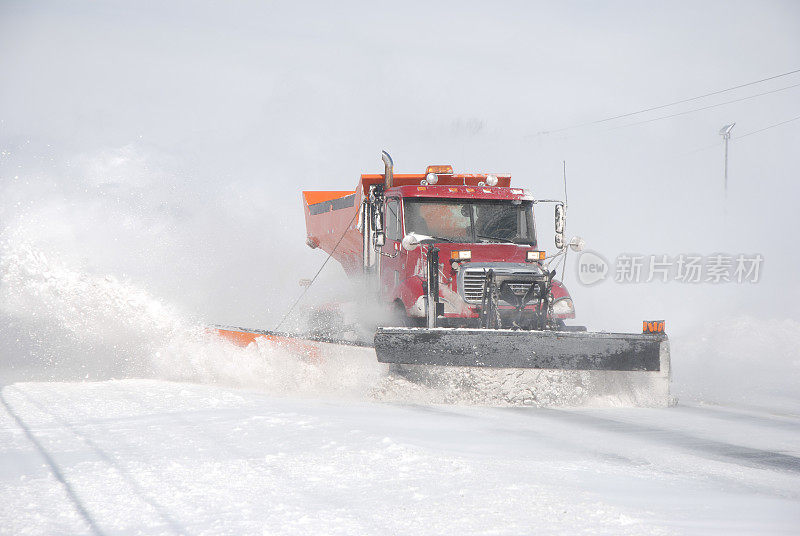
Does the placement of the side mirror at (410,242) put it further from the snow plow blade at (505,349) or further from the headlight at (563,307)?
the headlight at (563,307)

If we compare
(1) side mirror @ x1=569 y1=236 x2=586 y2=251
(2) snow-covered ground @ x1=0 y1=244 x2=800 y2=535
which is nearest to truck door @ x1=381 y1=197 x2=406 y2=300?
(2) snow-covered ground @ x1=0 y1=244 x2=800 y2=535

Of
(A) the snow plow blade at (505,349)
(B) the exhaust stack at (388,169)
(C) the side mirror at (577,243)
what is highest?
(B) the exhaust stack at (388,169)

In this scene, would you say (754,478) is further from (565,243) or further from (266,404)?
(565,243)

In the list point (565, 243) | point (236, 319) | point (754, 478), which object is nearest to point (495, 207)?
point (565, 243)

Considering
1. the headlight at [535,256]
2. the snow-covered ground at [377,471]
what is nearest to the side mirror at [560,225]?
the headlight at [535,256]

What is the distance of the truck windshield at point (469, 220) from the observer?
914 centimetres

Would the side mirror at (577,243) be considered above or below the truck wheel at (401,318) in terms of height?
above

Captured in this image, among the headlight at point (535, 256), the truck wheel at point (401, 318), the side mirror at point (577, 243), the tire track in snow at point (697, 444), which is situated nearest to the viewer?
the tire track in snow at point (697, 444)

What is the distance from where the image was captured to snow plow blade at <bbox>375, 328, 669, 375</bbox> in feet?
24.2

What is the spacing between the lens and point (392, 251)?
9.30 m

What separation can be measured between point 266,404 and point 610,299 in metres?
15.2

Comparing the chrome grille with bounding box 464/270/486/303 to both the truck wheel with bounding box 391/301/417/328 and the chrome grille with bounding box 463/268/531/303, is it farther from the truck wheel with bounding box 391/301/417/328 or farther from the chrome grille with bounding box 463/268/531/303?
the truck wheel with bounding box 391/301/417/328

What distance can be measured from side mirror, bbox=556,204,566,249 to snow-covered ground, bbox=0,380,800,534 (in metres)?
3.16

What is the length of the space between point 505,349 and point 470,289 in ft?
4.27
